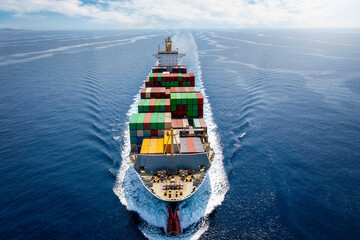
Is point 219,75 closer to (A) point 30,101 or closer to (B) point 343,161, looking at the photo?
(B) point 343,161

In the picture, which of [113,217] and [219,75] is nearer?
[113,217]

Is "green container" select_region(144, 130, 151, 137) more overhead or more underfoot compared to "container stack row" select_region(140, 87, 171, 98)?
more underfoot

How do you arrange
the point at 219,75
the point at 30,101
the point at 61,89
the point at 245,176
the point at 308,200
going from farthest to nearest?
the point at 219,75 → the point at 61,89 → the point at 30,101 → the point at 245,176 → the point at 308,200

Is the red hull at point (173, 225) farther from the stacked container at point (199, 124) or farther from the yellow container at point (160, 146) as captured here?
the stacked container at point (199, 124)

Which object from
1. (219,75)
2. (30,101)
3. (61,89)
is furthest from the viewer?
(219,75)

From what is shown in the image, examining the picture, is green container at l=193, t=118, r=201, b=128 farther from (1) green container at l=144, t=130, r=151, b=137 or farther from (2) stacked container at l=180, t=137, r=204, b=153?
(1) green container at l=144, t=130, r=151, b=137

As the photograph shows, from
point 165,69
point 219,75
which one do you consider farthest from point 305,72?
point 165,69

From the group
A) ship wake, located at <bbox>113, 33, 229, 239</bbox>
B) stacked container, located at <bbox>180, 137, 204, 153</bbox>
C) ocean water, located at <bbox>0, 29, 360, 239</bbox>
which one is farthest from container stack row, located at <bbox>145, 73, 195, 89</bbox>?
stacked container, located at <bbox>180, 137, 204, 153</bbox>

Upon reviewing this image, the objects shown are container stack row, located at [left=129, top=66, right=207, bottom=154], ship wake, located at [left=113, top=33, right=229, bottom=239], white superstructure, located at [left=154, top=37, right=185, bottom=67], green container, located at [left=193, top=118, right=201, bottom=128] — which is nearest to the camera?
ship wake, located at [left=113, top=33, right=229, bottom=239]

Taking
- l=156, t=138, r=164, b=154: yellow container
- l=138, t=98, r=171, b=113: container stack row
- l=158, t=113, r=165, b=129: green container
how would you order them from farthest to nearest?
l=138, t=98, r=171, b=113: container stack row, l=158, t=113, r=165, b=129: green container, l=156, t=138, r=164, b=154: yellow container
